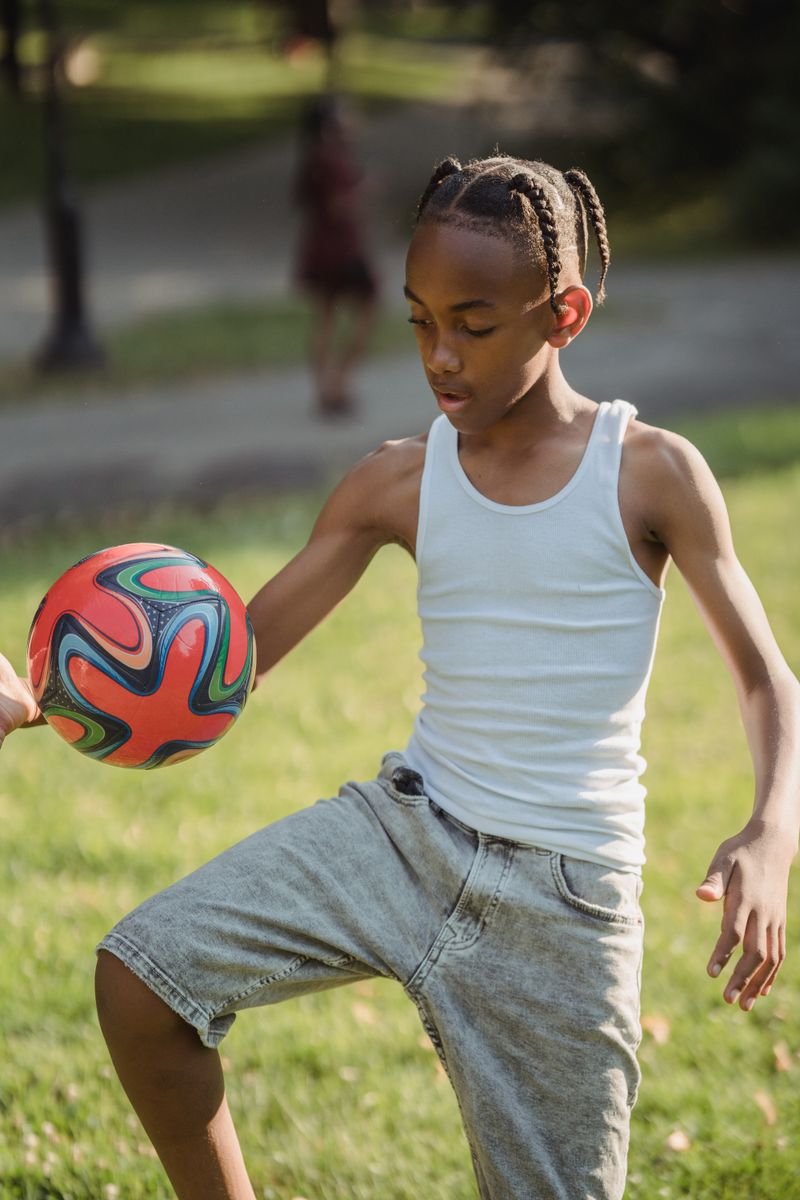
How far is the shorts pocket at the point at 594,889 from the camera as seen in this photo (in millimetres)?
2441

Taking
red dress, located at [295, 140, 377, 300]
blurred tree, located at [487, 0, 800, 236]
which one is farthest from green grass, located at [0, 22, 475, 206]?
red dress, located at [295, 140, 377, 300]

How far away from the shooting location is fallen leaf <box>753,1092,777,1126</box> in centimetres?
338

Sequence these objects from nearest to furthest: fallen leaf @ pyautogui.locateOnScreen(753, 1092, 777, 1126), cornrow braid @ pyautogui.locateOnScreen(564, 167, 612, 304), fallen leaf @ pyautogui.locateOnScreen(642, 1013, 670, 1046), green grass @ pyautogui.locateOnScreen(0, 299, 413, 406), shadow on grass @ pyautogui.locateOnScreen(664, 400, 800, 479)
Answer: cornrow braid @ pyautogui.locateOnScreen(564, 167, 612, 304), fallen leaf @ pyautogui.locateOnScreen(753, 1092, 777, 1126), fallen leaf @ pyautogui.locateOnScreen(642, 1013, 670, 1046), shadow on grass @ pyautogui.locateOnScreen(664, 400, 800, 479), green grass @ pyautogui.locateOnScreen(0, 299, 413, 406)

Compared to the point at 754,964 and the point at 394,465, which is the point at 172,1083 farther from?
the point at 394,465

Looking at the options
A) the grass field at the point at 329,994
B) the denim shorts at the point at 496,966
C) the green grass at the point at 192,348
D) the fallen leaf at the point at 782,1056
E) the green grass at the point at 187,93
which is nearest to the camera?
the denim shorts at the point at 496,966

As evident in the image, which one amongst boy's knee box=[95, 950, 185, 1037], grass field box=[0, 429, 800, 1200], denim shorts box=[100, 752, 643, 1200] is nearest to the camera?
boy's knee box=[95, 950, 185, 1037]

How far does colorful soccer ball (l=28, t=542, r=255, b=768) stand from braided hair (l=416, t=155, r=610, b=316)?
2.47 feet

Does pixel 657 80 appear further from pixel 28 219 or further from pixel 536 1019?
pixel 536 1019

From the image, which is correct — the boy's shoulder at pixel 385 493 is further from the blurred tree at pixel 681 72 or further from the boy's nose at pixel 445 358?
the blurred tree at pixel 681 72

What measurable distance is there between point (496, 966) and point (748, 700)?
23.6 inches

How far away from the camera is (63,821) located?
16.0ft

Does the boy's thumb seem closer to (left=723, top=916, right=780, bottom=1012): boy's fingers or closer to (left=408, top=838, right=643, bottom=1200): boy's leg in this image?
(left=723, top=916, right=780, bottom=1012): boy's fingers

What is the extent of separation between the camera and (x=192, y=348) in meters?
12.7

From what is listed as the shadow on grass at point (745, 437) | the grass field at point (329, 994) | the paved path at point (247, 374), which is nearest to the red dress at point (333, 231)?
the paved path at point (247, 374)
